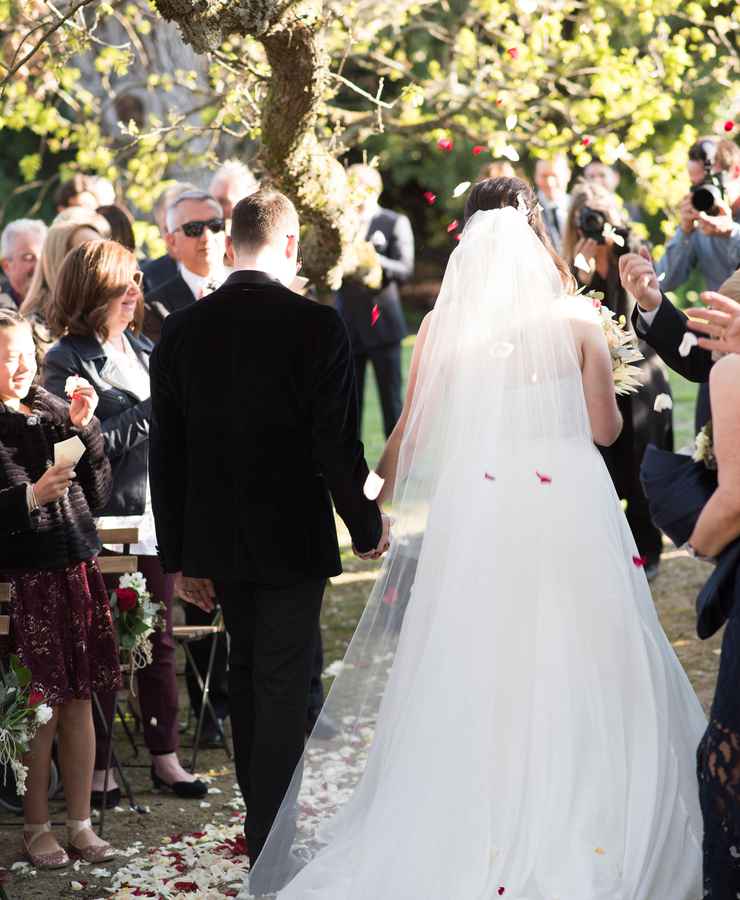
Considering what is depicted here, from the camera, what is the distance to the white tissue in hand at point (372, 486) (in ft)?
14.7

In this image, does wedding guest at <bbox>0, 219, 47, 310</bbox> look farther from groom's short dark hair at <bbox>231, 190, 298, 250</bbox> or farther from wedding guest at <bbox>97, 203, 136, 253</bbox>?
groom's short dark hair at <bbox>231, 190, 298, 250</bbox>

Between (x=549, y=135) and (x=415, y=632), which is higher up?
(x=549, y=135)

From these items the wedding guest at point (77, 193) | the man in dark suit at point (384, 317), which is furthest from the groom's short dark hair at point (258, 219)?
the man in dark suit at point (384, 317)

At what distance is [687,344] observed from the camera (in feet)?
15.1

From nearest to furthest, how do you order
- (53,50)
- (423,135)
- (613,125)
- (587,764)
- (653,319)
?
(587,764) → (653,319) → (53,50) → (613,125) → (423,135)

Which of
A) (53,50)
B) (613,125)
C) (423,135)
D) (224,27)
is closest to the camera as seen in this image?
(224,27)

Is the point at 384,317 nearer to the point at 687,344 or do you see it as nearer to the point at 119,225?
the point at 119,225

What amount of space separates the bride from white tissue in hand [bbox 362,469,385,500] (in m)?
0.13

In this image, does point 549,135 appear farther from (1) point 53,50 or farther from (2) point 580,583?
(2) point 580,583

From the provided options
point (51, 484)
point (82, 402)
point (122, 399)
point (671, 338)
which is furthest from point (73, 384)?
point (671, 338)

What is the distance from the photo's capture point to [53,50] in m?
6.83

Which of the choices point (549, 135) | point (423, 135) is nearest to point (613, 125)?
point (549, 135)

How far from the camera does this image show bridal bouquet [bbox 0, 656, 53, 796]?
14.6 ft

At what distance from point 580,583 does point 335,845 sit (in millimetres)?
1183
